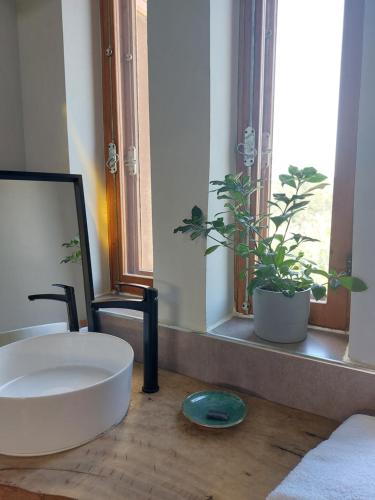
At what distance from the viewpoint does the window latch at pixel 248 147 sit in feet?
3.43

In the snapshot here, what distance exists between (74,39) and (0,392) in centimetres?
109

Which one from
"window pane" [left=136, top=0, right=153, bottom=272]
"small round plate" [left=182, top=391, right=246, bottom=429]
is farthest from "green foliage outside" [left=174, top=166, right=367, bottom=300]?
"window pane" [left=136, top=0, right=153, bottom=272]

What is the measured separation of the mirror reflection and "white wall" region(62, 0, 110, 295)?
0.16 meters

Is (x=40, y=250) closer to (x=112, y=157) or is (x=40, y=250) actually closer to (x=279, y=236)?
(x=112, y=157)

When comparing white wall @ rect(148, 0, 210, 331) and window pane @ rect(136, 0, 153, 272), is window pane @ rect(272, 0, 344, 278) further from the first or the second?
window pane @ rect(136, 0, 153, 272)

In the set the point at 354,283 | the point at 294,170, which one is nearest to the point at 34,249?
the point at 294,170

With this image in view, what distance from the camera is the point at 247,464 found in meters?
0.69

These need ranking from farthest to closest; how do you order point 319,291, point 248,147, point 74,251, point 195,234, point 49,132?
1. point 49,132
2. point 74,251
3. point 248,147
4. point 195,234
5. point 319,291

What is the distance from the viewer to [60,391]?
2.85ft

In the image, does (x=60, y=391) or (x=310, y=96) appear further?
(x=310, y=96)

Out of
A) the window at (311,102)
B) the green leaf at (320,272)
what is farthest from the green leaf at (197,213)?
the green leaf at (320,272)

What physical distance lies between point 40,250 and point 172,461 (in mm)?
726

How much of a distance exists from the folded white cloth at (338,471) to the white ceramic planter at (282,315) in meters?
0.25

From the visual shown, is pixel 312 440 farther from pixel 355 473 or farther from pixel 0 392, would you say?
pixel 0 392
